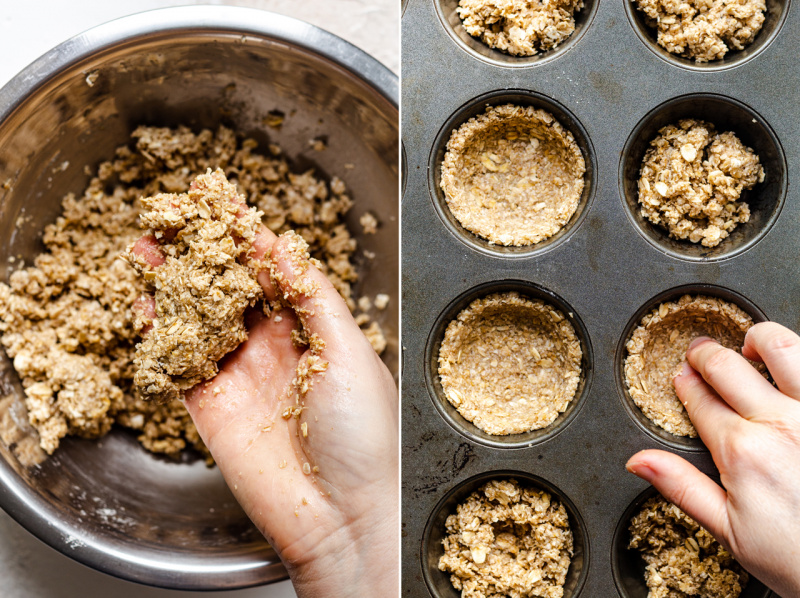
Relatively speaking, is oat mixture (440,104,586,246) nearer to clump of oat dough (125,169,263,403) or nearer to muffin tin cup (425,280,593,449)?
muffin tin cup (425,280,593,449)

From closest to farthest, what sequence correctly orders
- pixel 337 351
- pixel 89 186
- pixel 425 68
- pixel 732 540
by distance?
pixel 732 540, pixel 425 68, pixel 337 351, pixel 89 186

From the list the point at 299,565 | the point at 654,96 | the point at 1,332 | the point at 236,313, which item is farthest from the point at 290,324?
the point at 654,96

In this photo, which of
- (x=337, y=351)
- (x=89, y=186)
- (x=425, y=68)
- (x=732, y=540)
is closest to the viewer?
(x=732, y=540)

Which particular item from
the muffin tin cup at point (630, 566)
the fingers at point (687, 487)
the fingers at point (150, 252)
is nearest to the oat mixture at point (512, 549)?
the muffin tin cup at point (630, 566)

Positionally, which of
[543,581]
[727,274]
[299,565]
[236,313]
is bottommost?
[543,581]

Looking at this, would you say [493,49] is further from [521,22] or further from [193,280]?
[193,280]

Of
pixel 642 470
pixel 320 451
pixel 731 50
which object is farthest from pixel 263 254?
pixel 731 50

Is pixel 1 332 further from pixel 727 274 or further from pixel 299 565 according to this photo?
pixel 727 274
